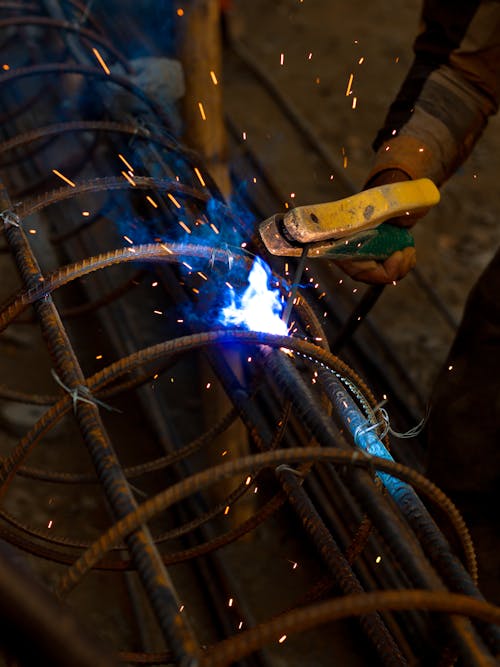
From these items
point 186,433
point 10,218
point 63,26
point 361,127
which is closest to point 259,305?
point 10,218

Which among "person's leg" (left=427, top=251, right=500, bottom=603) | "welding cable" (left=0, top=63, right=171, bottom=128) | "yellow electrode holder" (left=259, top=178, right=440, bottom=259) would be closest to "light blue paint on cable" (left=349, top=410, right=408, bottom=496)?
"yellow electrode holder" (left=259, top=178, right=440, bottom=259)

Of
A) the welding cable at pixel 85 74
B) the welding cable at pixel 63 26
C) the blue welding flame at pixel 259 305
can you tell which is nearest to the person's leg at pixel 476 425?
the blue welding flame at pixel 259 305

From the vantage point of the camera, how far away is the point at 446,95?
215 centimetres

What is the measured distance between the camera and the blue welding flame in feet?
5.78

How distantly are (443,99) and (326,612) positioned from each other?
1.68 metres

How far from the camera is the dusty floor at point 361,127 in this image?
431 cm

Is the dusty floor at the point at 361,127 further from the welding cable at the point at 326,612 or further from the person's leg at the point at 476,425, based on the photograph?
the welding cable at the point at 326,612

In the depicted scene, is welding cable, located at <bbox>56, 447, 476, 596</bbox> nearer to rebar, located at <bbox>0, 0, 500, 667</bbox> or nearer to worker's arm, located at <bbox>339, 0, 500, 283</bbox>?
rebar, located at <bbox>0, 0, 500, 667</bbox>

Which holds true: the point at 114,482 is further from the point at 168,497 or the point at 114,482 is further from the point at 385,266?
the point at 385,266

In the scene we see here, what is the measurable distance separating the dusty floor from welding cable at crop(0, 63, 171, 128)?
2.06 meters

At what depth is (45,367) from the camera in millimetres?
3754

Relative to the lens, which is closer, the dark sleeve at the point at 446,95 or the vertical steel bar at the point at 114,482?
the vertical steel bar at the point at 114,482

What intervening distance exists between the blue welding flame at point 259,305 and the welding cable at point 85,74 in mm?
955

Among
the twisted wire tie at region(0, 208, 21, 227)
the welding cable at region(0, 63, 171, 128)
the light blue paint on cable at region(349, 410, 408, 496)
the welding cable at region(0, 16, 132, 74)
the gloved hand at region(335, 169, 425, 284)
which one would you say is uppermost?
the welding cable at region(0, 16, 132, 74)
